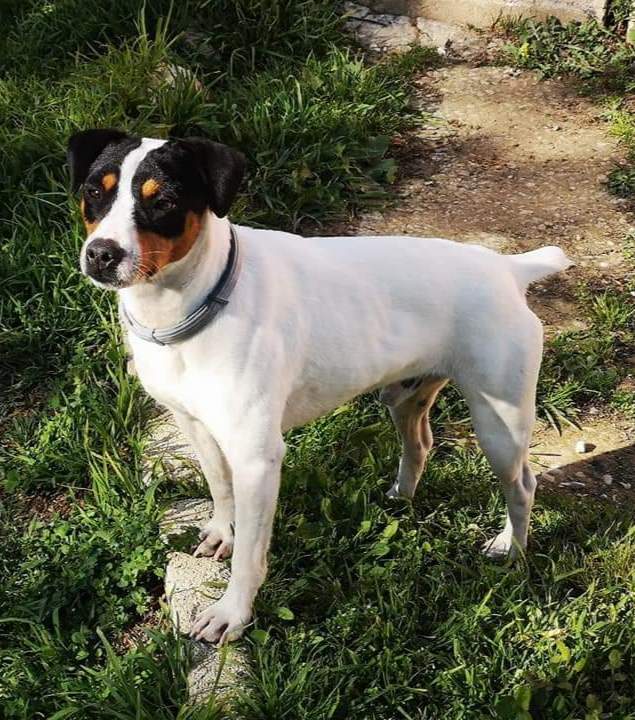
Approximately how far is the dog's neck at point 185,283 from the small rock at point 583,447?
2036mm

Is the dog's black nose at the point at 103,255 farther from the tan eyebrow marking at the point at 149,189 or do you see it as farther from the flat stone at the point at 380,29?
the flat stone at the point at 380,29

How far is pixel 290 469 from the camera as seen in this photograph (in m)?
3.45

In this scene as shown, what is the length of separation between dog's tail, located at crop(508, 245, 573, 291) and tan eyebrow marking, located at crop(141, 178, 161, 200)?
1.24 meters

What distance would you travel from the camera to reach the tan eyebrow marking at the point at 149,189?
2.38 m

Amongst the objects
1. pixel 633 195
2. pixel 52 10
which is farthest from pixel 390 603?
pixel 52 10

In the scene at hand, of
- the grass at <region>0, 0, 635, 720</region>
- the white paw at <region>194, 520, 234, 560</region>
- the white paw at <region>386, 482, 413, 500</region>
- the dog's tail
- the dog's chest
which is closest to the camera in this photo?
the dog's chest

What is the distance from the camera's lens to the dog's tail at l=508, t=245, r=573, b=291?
2.99m

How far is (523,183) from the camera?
5645 millimetres

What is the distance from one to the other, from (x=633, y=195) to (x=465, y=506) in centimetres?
290

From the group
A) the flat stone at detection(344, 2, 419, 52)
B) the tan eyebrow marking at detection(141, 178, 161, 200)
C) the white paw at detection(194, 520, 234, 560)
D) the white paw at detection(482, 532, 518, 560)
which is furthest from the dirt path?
the tan eyebrow marking at detection(141, 178, 161, 200)

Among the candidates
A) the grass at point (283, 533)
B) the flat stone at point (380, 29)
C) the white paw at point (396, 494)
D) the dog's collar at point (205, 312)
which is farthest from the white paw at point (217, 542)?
the flat stone at point (380, 29)

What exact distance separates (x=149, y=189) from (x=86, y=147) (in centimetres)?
33

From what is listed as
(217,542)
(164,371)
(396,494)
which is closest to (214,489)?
(217,542)

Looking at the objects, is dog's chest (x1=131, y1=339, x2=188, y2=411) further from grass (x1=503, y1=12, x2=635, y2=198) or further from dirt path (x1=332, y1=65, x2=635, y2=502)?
grass (x1=503, y1=12, x2=635, y2=198)
